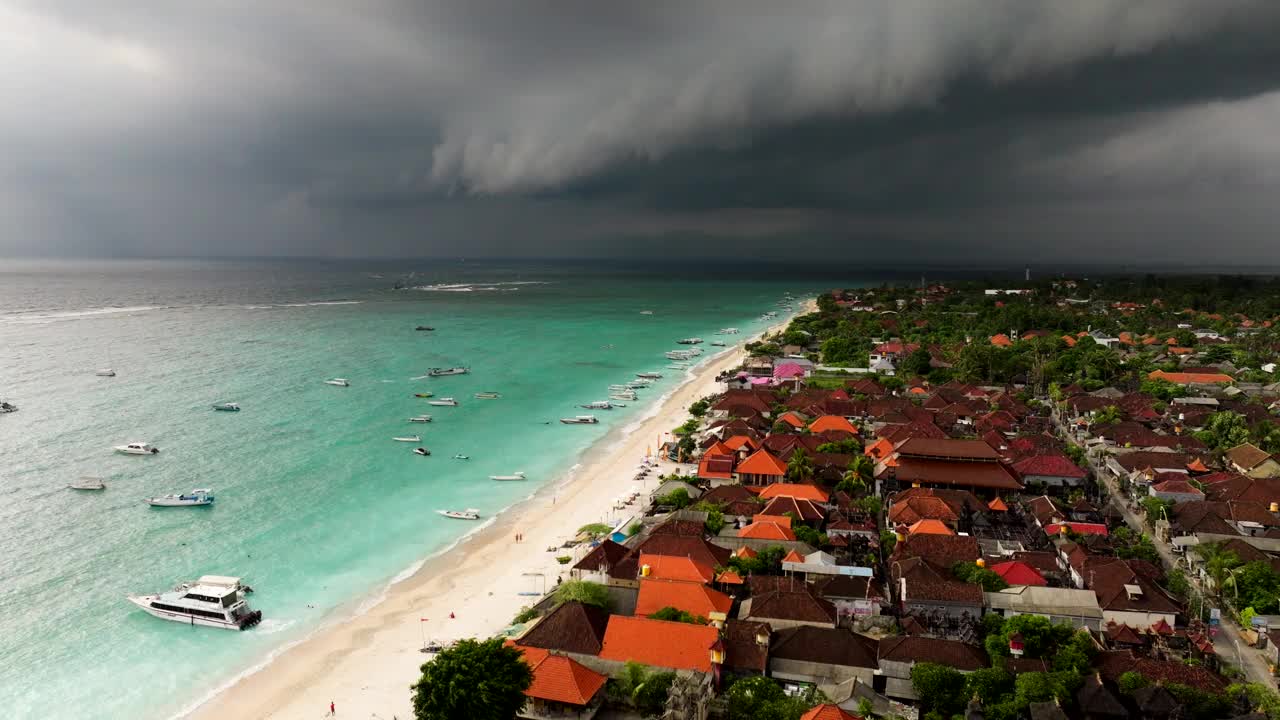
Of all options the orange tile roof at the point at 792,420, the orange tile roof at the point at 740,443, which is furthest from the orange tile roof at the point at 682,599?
the orange tile roof at the point at 792,420

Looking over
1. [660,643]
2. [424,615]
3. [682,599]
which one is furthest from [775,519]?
[424,615]

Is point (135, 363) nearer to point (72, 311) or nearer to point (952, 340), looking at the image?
point (72, 311)

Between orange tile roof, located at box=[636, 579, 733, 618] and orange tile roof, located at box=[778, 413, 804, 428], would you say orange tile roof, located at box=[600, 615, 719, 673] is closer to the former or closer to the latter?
orange tile roof, located at box=[636, 579, 733, 618]

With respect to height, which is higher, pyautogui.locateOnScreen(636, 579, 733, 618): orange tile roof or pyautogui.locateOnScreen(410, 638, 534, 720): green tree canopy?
pyautogui.locateOnScreen(410, 638, 534, 720): green tree canopy

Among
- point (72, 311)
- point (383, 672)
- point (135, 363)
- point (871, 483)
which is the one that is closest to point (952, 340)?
point (871, 483)

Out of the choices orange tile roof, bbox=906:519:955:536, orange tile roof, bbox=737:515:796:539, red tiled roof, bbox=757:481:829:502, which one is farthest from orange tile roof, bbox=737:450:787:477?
orange tile roof, bbox=906:519:955:536

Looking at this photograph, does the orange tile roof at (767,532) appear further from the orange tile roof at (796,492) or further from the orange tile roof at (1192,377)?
the orange tile roof at (1192,377)
